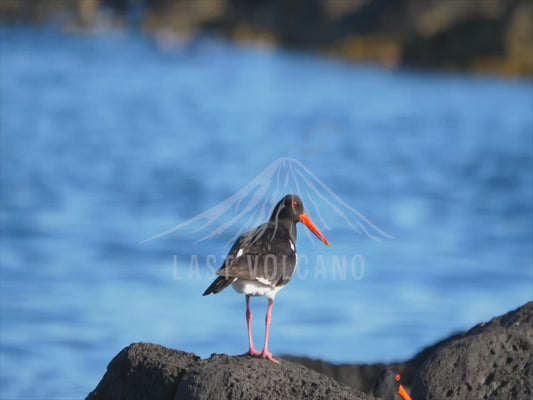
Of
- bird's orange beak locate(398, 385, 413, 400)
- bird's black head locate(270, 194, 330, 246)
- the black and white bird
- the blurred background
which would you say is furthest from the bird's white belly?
bird's orange beak locate(398, 385, 413, 400)


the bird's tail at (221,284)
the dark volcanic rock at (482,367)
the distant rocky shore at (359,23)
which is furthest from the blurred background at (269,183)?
the dark volcanic rock at (482,367)

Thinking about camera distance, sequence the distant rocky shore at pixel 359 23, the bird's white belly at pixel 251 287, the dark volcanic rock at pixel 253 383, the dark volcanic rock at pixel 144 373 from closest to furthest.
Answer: the dark volcanic rock at pixel 253 383 → the dark volcanic rock at pixel 144 373 → the bird's white belly at pixel 251 287 → the distant rocky shore at pixel 359 23

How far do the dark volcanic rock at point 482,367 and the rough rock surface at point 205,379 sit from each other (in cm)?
149

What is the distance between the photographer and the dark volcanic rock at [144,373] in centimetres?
554

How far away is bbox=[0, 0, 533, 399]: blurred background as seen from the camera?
11.6 meters

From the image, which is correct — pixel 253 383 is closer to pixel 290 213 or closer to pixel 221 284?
pixel 221 284

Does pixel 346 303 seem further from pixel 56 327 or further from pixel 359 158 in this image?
pixel 359 158

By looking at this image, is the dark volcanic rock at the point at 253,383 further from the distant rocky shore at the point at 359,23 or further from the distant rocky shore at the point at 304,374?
the distant rocky shore at the point at 359,23

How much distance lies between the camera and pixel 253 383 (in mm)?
5246

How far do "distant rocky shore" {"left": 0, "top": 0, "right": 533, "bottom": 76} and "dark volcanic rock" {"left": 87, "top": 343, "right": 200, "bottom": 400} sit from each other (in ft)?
139

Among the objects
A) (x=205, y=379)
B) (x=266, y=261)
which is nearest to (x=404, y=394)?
(x=266, y=261)

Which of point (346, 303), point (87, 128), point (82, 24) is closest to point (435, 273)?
point (346, 303)

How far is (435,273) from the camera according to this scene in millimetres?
14898

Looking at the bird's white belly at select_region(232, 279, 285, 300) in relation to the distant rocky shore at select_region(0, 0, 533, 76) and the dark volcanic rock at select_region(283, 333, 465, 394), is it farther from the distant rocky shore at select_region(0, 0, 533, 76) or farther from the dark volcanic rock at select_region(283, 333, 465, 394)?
the distant rocky shore at select_region(0, 0, 533, 76)
